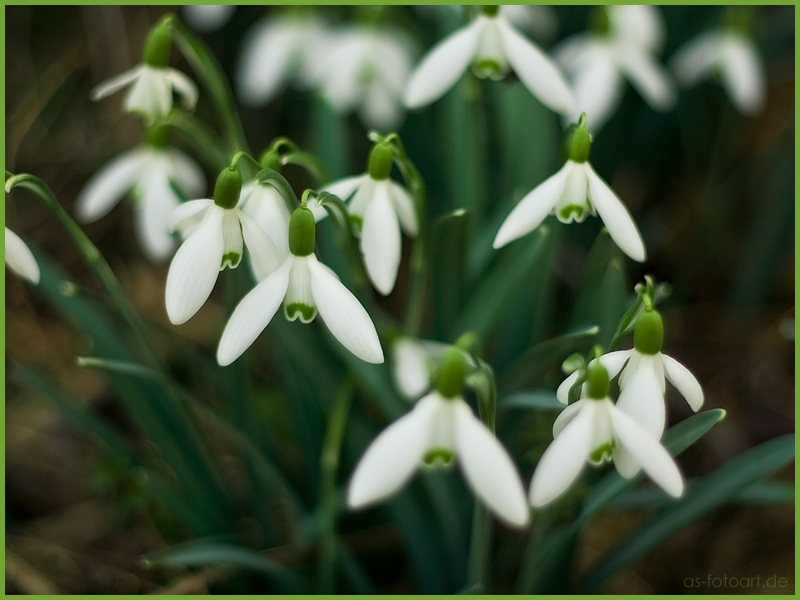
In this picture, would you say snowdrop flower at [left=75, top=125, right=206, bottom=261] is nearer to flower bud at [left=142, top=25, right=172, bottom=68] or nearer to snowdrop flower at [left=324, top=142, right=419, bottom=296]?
flower bud at [left=142, top=25, right=172, bottom=68]

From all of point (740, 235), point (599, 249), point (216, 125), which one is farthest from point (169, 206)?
point (740, 235)

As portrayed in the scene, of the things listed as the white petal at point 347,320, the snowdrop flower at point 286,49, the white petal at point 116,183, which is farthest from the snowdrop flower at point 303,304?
the snowdrop flower at point 286,49

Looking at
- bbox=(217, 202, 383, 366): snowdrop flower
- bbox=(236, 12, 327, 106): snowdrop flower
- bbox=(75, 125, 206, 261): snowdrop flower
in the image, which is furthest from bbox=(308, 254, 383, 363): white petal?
bbox=(236, 12, 327, 106): snowdrop flower

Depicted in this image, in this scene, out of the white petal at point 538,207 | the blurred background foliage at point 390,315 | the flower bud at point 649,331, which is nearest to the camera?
the flower bud at point 649,331

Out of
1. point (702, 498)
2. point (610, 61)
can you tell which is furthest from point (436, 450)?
point (610, 61)

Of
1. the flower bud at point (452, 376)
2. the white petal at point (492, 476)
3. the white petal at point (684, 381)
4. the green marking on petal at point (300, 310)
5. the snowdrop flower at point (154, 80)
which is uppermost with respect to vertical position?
the snowdrop flower at point (154, 80)

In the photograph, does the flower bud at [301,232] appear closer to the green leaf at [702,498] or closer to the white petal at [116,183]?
the white petal at [116,183]

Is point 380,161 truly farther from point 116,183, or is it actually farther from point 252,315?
point 116,183
